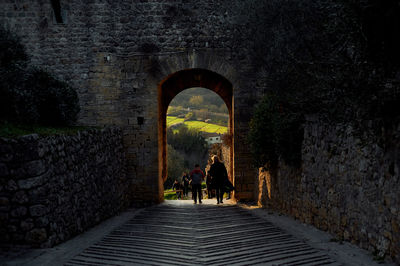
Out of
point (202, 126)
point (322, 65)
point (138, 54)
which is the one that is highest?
point (202, 126)

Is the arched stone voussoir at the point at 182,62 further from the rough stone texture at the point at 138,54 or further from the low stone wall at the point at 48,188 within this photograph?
the low stone wall at the point at 48,188

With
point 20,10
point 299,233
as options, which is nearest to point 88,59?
point 20,10

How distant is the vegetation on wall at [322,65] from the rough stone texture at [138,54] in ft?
2.69

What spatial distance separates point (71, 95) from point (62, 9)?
14.4ft

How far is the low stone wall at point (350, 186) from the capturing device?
4.00m

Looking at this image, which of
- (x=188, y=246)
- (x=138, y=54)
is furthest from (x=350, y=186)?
(x=138, y=54)

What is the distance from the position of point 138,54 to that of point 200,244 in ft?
22.4

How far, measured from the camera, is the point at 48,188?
518 cm

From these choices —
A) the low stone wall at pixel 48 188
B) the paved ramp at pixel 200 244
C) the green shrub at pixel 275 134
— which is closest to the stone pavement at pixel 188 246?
the paved ramp at pixel 200 244

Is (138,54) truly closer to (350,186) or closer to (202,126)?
(350,186)

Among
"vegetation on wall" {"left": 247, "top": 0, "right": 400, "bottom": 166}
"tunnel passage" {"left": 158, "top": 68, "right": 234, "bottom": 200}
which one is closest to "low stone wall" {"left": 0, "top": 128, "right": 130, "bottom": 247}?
"vegetation on wall" {"left": 247, "top": 0, "right": 400, "bottom": 166}

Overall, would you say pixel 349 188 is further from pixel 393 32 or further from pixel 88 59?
pixel 88 59

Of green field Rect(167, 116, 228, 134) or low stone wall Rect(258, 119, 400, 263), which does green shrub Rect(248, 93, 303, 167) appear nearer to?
low stone wall Rect(258, 119, 400, 263)

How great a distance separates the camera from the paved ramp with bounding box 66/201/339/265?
4684mm
